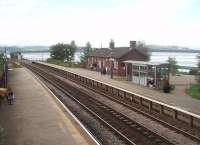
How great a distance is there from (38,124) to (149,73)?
810 inches

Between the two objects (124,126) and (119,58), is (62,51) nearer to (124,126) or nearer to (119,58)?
(119,58)

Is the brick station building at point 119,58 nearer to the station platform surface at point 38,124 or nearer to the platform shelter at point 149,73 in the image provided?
the platform shelter at point 149,73

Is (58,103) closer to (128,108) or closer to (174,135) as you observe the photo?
(128,108)

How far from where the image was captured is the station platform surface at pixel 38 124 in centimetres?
1530

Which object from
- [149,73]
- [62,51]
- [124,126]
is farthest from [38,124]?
[62,51]

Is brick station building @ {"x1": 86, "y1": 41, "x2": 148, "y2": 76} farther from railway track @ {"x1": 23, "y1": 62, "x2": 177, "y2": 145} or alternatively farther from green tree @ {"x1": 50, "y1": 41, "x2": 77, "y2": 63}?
green tree @ {"x1": 50, "y1": 41, "x2": 77, "y2": 63}

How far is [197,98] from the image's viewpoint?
2941 cm

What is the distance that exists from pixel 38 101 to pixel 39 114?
19.2ft

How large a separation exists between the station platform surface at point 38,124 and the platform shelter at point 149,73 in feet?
39.8

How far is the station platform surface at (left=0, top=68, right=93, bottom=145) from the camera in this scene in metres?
15.3

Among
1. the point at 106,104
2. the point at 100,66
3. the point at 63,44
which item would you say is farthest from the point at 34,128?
the point at 63,44

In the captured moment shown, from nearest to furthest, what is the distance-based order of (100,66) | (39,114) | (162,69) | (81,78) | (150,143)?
(150,143)
(39,114)
(162,69)
(81,78)
(100,66)

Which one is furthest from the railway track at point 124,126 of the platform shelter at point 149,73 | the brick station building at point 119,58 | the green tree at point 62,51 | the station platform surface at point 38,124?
the green tree at point 62,51

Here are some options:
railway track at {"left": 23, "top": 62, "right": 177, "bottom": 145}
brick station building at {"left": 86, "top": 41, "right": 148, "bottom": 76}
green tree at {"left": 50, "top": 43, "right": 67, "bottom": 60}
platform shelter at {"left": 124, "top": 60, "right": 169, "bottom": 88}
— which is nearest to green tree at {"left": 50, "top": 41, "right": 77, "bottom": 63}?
green tree at {"left": 50, "top": 43, "right": 67, "bottom": 60}
